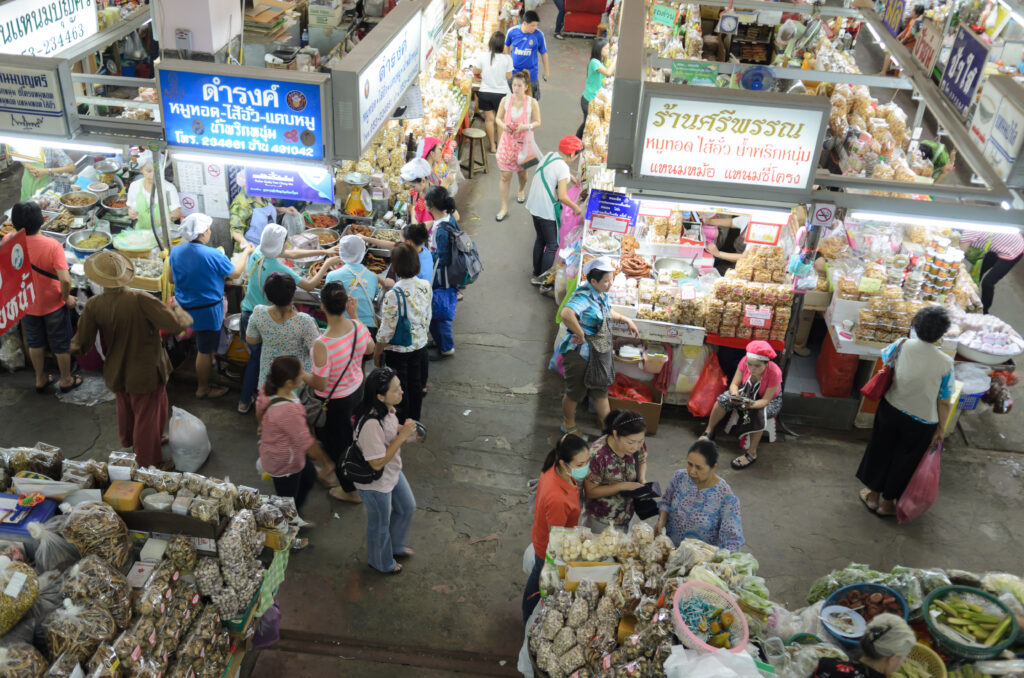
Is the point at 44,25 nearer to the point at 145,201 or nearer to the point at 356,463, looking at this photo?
the point at 145,201

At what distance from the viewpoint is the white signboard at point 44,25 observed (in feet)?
19.6

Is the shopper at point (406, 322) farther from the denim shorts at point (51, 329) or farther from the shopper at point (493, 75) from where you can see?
the shopper at point (493, 75)

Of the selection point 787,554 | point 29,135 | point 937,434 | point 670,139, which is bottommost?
point 787,554

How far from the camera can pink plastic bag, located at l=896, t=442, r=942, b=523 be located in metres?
6.84

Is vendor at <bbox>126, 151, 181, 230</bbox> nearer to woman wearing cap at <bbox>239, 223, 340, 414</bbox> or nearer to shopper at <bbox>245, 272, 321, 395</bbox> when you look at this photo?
woman wearing cap at <bbox>239, 223, 340, 414</bbox>

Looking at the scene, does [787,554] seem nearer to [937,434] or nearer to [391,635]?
[937,434]

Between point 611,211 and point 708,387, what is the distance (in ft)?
6.02

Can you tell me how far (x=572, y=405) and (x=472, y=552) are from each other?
1766 millimetres

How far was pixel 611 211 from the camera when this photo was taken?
802 centimetres

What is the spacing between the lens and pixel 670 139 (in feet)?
16.0

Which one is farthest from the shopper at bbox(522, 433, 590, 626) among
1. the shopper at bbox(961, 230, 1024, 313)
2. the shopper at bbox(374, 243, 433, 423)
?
the shopper at bbox(961, 230, 1024, 313)

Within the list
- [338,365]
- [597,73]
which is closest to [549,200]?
[597,73]

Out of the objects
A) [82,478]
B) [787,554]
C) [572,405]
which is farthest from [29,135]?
[787,554]

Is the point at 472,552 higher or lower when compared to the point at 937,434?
lower
